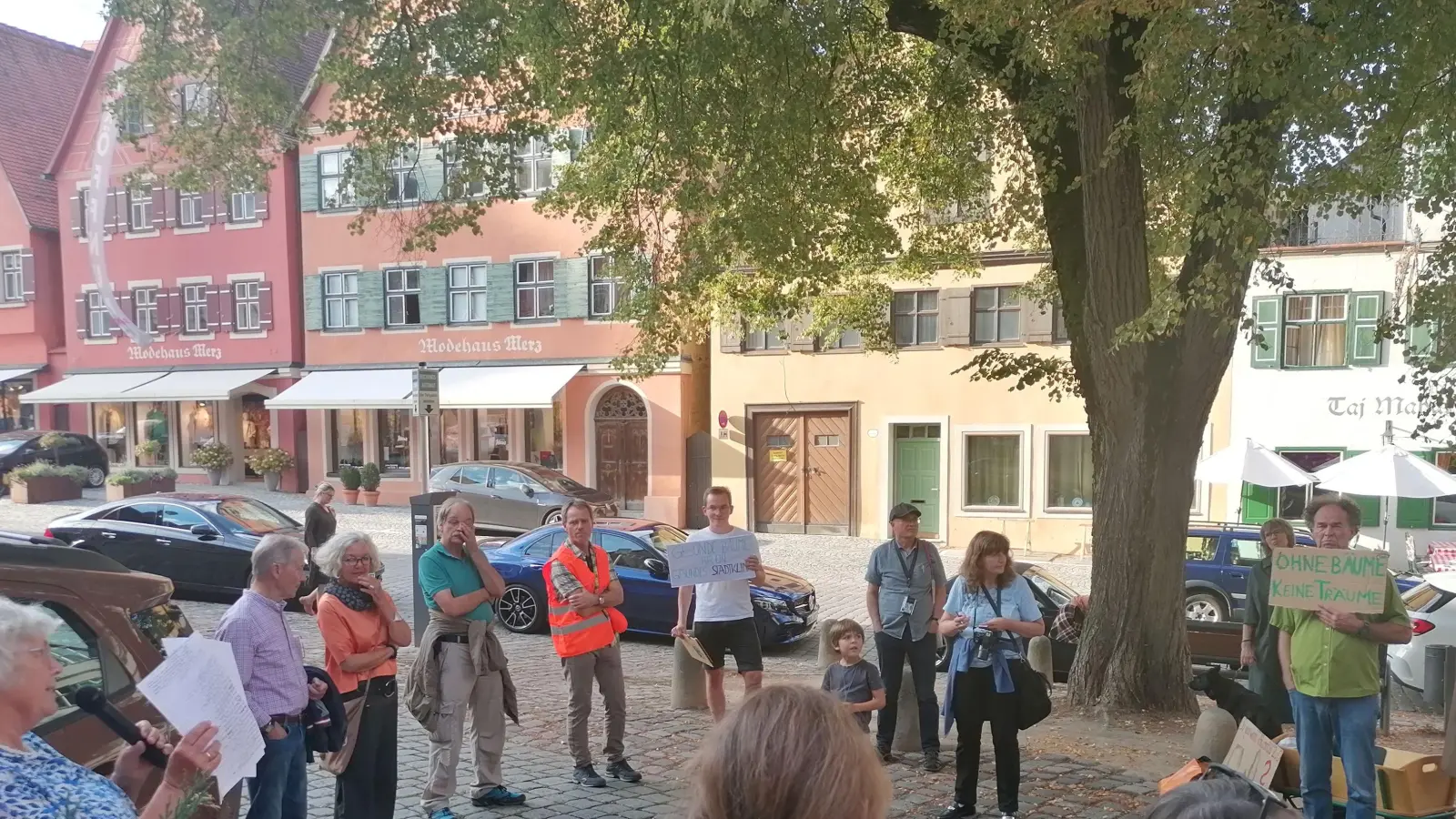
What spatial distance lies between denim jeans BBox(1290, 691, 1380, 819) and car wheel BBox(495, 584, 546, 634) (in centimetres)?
884

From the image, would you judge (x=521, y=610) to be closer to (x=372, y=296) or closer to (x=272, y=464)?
(x=372, y=296)

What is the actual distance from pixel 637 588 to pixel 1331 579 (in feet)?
26.7

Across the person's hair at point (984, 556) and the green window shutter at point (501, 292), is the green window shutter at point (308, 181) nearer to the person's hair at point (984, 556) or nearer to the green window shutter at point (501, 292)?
the green window shutter at point (501, 292)

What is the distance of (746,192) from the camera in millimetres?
9727

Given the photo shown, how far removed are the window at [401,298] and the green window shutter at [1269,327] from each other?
Answer: 64.8 feet

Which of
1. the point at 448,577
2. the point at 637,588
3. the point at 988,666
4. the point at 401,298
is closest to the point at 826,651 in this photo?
the point at 988,666

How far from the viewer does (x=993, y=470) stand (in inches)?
855

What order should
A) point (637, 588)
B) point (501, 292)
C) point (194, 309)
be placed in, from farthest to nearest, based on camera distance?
point (194, 309) → point (501, 292) → point (637, 588)

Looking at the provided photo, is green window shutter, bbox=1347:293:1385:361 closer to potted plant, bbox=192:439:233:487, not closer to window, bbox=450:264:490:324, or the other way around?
window, bbox=450:264:490:324

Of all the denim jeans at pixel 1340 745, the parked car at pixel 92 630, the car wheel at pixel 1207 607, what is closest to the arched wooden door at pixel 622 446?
the car wheel at pixel 1207 607

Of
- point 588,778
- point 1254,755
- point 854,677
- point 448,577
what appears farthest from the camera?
point 588,778

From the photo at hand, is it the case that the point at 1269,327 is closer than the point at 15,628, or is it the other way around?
the point at 15,628

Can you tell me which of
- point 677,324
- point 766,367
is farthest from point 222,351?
point 677,324

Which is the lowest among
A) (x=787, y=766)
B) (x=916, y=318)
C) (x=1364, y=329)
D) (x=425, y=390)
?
(x=787, y=766)
